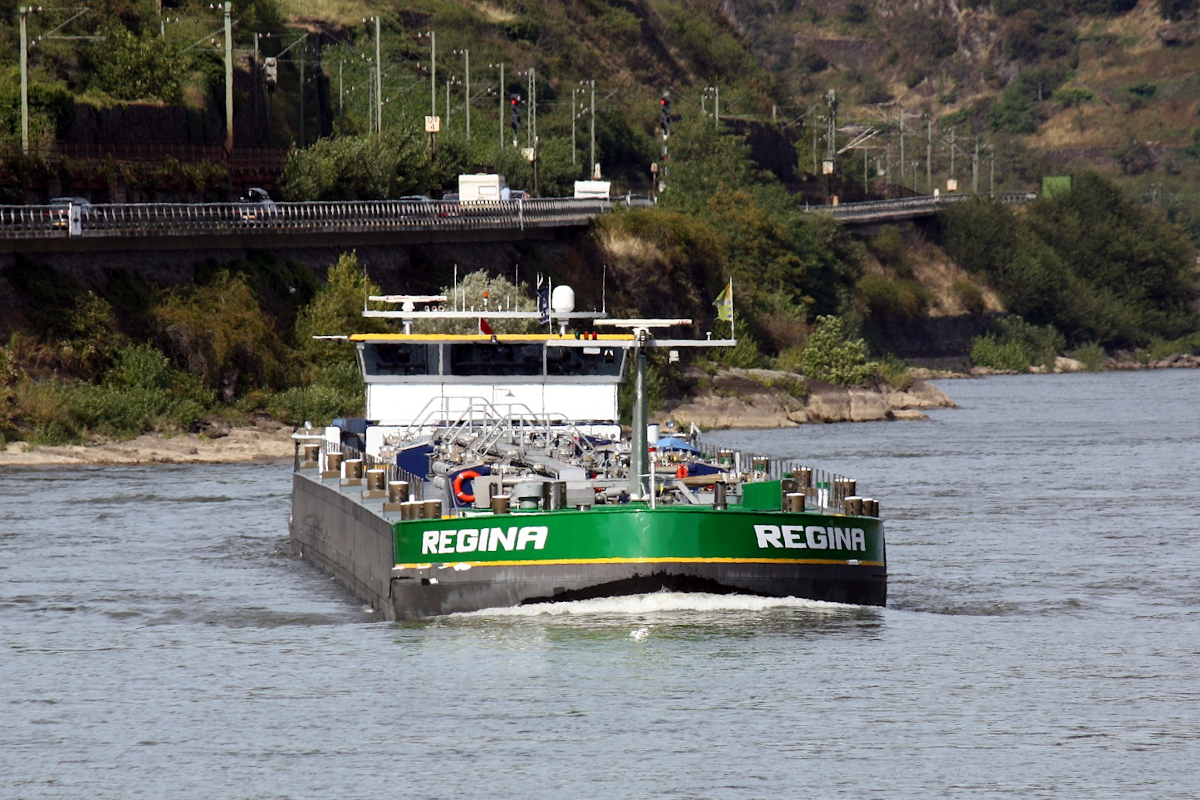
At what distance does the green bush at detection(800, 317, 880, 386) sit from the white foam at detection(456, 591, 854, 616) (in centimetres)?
6971

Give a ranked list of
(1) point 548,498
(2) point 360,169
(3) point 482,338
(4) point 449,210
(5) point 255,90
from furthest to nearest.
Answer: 1. (5) point 255,90
2. (2) point 360,169
3. (4) point 449,210
4. (3) point 482,338
5. (1) point 548,498

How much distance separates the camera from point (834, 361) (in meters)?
99.8

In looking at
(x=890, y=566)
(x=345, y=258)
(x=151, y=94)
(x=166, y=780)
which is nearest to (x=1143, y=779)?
(x=166, y=780)

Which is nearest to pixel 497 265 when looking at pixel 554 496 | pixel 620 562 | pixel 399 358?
pixel 399 358

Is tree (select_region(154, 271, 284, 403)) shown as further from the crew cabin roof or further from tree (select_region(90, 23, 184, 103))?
the crew cabin roof

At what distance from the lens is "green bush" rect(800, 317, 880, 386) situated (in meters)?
98.5

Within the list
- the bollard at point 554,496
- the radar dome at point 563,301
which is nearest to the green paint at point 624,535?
the bollard at point 554,496

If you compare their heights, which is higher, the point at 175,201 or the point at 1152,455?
the point at 175,201

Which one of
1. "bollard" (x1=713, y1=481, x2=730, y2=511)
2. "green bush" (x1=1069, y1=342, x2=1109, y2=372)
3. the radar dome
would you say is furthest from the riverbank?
"green bush" (x1=1069, y1=342, x2=1109, y2=372)

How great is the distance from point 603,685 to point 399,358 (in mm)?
13573

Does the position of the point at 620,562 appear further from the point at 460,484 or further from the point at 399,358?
the point at 399,358

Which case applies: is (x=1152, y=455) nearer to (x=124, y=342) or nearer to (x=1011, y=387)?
(x=124, y=342)

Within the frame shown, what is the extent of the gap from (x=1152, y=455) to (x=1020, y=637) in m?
41.4

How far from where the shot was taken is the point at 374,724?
82.4ft
